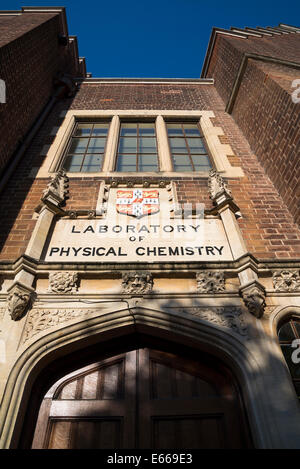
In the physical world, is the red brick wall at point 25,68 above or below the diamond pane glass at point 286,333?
above

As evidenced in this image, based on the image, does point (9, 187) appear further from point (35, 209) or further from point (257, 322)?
point (257, 322)

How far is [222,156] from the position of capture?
639cm

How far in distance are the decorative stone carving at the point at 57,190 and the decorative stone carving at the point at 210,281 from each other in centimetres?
252

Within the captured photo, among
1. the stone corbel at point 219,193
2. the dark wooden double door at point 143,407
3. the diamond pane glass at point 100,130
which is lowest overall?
the dark wooden double door at point 143,407

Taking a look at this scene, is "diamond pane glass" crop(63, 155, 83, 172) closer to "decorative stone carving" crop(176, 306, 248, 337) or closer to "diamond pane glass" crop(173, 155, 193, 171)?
"diamond pane glass" crop(173, 155, 193, 171)

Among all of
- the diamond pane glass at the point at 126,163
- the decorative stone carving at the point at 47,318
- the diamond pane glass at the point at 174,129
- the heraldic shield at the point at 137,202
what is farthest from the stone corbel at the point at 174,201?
the diamond pane glass at the point at 174,129

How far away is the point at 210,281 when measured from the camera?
3766 millimetres

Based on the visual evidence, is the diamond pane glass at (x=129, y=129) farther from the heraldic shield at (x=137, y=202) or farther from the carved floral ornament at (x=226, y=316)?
the carved floral ornament at (x=226, y=316)

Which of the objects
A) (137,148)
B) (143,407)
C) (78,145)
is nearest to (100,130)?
(78,145)

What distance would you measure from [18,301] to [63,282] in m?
0.55

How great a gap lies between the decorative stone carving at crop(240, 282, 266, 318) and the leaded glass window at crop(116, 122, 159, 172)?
11.7 ft

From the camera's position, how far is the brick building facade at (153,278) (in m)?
3.06

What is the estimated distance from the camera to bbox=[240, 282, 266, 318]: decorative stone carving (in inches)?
134

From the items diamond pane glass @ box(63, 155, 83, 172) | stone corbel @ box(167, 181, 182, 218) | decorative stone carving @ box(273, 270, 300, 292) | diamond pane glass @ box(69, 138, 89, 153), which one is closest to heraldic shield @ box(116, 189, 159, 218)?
stone corbel @ box(167, 181, 182, 218)
